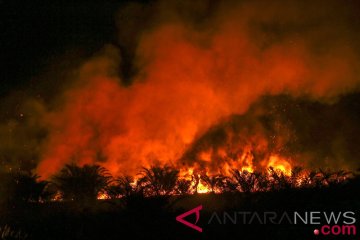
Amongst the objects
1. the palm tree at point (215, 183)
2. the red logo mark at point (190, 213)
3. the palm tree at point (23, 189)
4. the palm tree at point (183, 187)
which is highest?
the palm tree at point (215, 183)

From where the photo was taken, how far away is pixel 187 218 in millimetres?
8641

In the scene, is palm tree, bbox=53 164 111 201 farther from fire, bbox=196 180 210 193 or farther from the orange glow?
the orange glow

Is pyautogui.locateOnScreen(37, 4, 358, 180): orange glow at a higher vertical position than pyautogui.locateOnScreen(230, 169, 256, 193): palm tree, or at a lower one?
higher

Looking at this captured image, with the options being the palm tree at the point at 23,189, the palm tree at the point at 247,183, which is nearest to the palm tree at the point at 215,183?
Result: the palm tree at the point at 247,183

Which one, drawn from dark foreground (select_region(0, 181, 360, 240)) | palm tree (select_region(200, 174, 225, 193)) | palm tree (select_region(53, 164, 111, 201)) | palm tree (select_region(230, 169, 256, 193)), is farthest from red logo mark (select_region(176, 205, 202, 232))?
palm tree (select_region(53, 164, 111, 201))

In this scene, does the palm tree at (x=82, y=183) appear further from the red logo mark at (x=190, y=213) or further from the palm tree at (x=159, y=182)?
the red logo mark at (x=190, y=213)

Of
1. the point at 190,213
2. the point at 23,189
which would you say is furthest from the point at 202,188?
the point at 23,189

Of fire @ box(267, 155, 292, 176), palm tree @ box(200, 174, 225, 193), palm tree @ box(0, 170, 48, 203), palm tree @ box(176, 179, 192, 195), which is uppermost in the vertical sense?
fire @ box(267, 155, 292, 176)

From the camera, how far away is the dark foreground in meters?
7.79

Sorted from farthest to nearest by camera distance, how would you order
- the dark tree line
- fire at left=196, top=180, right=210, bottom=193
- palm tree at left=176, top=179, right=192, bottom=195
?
fire at left=196, top=180, right=210, bottom=193 → palm tree at left=176, top=179, right=192, bottom=195 → the dark tree line

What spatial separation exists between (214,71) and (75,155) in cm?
547

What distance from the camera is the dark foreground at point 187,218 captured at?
7785mm

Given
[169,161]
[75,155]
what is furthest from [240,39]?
[75,155]

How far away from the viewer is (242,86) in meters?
16.6
